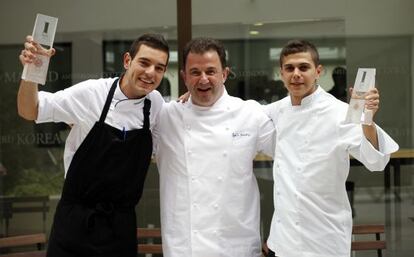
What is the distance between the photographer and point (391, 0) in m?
4.00

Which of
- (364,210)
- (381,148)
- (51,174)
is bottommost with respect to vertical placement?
(364,210)

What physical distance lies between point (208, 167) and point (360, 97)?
64 cm

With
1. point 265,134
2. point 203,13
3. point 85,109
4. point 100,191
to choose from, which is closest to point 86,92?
point 85,109

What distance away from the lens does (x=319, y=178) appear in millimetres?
2172

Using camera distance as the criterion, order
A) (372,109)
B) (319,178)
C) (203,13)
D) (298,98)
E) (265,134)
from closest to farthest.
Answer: (372,109) → (319,178) → (298,98) → (265,134) → (203,13)

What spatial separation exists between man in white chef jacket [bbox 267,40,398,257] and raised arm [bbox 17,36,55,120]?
909 millimetres

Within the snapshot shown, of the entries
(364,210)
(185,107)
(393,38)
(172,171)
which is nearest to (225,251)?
(172,171)

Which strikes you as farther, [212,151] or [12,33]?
[12,33]

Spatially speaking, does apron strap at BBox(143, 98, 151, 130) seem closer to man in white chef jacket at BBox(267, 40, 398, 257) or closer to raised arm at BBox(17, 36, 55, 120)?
raised arm at BBox(17, 36, 55, 120)

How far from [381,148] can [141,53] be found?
962 millimetres

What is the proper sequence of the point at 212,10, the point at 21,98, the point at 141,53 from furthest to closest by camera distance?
the point at 212,10, the point at 141,53, the point at 21,98

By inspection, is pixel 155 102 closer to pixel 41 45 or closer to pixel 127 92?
pixel 127 92

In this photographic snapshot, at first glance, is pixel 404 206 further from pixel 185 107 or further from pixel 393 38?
pixel 185 107

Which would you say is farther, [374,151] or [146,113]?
[146,113]
